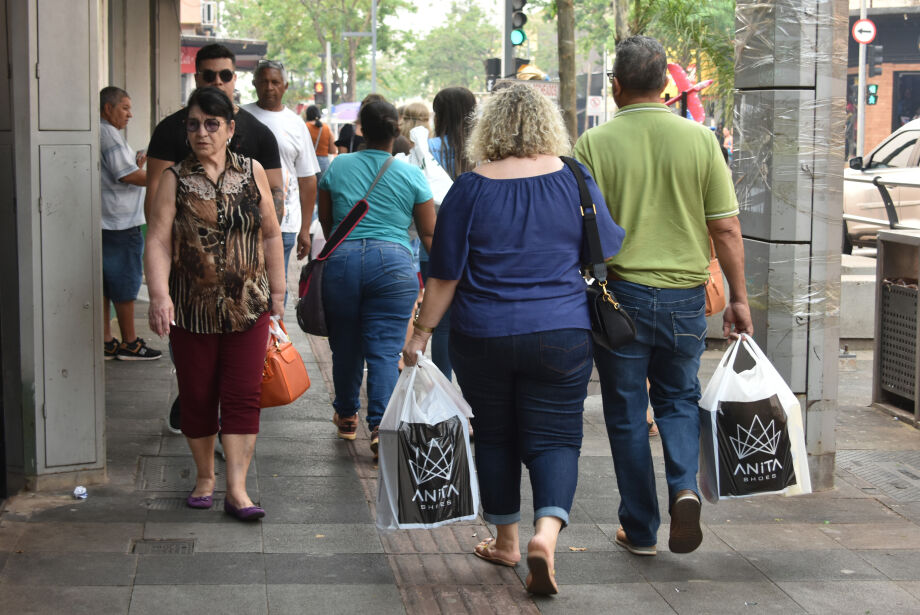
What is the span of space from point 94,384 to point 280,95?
231 cm

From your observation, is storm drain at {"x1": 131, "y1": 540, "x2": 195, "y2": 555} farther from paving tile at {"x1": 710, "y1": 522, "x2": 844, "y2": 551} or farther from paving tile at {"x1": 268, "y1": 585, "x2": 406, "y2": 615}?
paving tile at {"x1": 710, "y1": 522, "x2": 844, "y2": 551}

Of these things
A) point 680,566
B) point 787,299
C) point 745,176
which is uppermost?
point 745,176

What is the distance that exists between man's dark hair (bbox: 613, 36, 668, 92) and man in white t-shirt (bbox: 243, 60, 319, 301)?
2601 millimetres

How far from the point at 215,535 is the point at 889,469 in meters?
3.39

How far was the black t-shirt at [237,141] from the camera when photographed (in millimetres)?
5297

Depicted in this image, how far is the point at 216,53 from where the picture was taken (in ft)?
19.4

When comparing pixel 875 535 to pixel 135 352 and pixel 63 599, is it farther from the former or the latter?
pixel 135 352

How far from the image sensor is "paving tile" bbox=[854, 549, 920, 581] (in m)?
4.37

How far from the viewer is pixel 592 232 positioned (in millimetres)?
4066

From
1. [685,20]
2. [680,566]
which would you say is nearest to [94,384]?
[680,566]

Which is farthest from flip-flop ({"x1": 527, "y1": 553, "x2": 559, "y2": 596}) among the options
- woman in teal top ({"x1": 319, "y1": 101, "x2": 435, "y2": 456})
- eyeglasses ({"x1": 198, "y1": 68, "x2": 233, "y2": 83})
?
eyeglasses ({"x1": 198, "y1": 68, "x2": 233, "y2": 83})

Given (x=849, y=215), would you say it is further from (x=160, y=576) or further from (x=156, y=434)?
(x=160, y=576)

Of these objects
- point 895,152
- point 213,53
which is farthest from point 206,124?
point 895,152

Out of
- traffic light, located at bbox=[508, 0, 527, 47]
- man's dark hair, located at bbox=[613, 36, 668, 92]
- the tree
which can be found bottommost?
man's dark hair, located at bbox=[613, 36, 668, 92]
